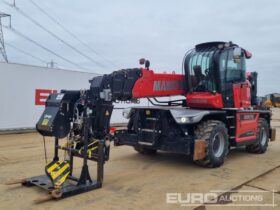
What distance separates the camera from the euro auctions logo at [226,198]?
5008 millimetres

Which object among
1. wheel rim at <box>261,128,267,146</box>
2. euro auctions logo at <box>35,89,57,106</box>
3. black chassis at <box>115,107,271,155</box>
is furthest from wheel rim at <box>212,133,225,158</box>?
euro auctions logo at <box>35,89,57,106</box>

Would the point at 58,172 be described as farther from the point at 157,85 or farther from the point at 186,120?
the point at 157,85

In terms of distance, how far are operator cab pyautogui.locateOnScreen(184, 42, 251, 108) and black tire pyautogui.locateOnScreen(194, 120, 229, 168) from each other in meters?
0.65

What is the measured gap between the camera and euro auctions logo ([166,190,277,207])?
5.01 m

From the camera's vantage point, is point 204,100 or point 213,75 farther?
point 213,75

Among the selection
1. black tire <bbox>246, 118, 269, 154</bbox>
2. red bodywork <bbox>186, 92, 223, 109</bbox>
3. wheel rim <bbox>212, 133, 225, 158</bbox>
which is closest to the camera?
wheel rim <bbox>212, 133, 225, 158</bbox>

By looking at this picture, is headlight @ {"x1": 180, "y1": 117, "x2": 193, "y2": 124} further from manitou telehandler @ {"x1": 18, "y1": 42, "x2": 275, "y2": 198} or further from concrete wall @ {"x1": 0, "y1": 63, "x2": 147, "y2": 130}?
concrete wall @ {"x1": 0, "y1": 63, "x2": 147, "y2": 130}

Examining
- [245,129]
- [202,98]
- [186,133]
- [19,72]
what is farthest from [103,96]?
[19,72]

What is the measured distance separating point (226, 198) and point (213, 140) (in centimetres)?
207

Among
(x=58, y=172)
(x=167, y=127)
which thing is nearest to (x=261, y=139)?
(x=167, y=127)

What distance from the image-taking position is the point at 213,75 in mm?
8023

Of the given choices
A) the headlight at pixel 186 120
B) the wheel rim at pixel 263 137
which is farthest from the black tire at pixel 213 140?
the wheel rim at pixel 263 137

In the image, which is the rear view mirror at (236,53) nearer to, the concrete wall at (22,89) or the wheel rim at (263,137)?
the wheel rim at (263,137)

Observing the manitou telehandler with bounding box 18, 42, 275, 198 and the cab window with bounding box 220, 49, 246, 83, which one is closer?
the manitou telehandler with bounding box 18, 42, 275, 198
